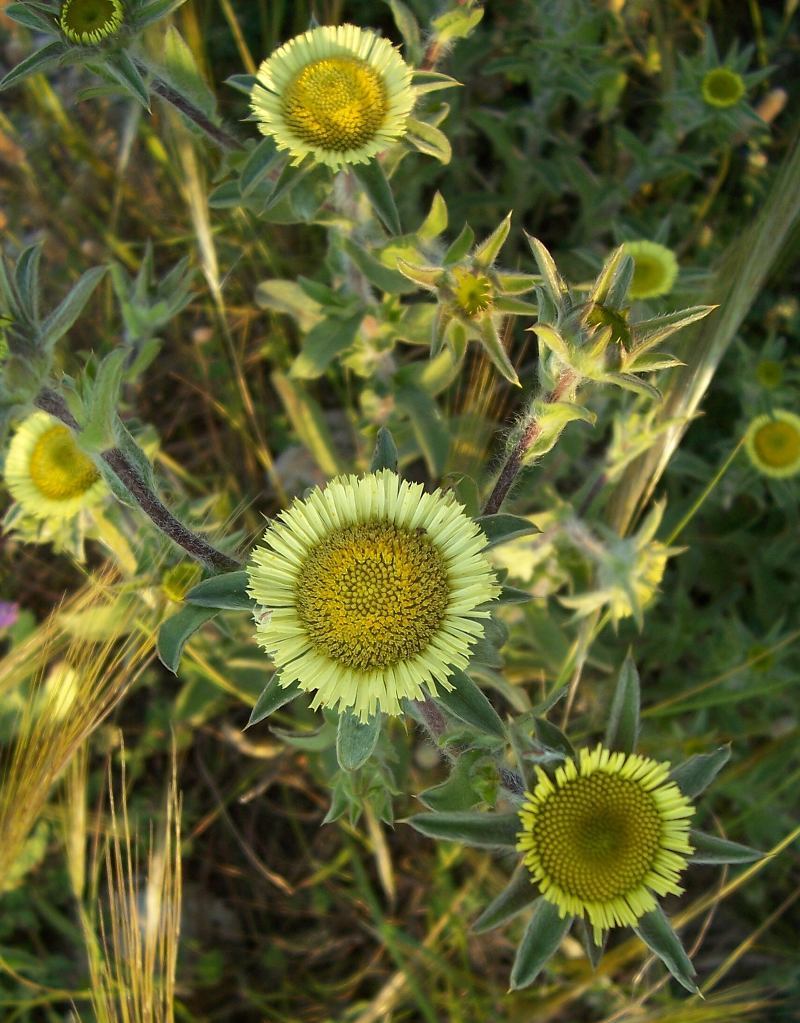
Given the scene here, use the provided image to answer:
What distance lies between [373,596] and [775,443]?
6.96 ft

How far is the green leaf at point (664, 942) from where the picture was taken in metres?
1.79

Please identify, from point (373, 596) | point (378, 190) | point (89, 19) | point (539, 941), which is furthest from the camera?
point (378, 190)

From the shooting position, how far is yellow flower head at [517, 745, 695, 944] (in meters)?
1.83

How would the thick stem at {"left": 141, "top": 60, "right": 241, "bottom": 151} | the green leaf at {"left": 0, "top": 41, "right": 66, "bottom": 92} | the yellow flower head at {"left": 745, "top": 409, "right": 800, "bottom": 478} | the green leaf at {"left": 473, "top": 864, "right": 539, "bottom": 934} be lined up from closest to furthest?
the green leaf at {"left": 473, "top": 864, "right": 539, "bottom": 934}, the green leaf at {"left": 0, "top": 41, "right": 66, "bottom": 92}, the thick stem at {"left": 141, "top": 60, "right": 241, "bottom": 151}, the yellow flower head at {"left": 745, "top": 409, "right": 800, "bottom": 478}

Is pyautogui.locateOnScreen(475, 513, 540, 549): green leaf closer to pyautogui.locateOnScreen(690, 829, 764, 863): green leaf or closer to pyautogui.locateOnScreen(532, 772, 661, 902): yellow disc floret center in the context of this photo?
pyautogui.locateOnScreen(532, 772, 661, 902): yellow disc floret center

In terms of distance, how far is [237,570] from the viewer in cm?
198

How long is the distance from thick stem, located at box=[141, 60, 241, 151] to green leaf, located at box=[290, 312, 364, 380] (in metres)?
0.60

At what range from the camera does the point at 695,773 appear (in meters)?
2.00

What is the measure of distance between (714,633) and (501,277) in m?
2.14

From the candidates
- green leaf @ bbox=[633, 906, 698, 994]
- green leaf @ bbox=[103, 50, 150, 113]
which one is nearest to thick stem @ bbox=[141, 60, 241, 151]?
green leaf @ bbox=[103, 50, 150, 113]

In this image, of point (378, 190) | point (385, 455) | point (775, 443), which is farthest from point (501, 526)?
point (775, 443)

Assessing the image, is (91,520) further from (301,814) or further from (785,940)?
(785,940)

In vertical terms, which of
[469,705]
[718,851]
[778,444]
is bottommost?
[778,444]

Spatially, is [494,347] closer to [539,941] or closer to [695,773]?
[695,773]
